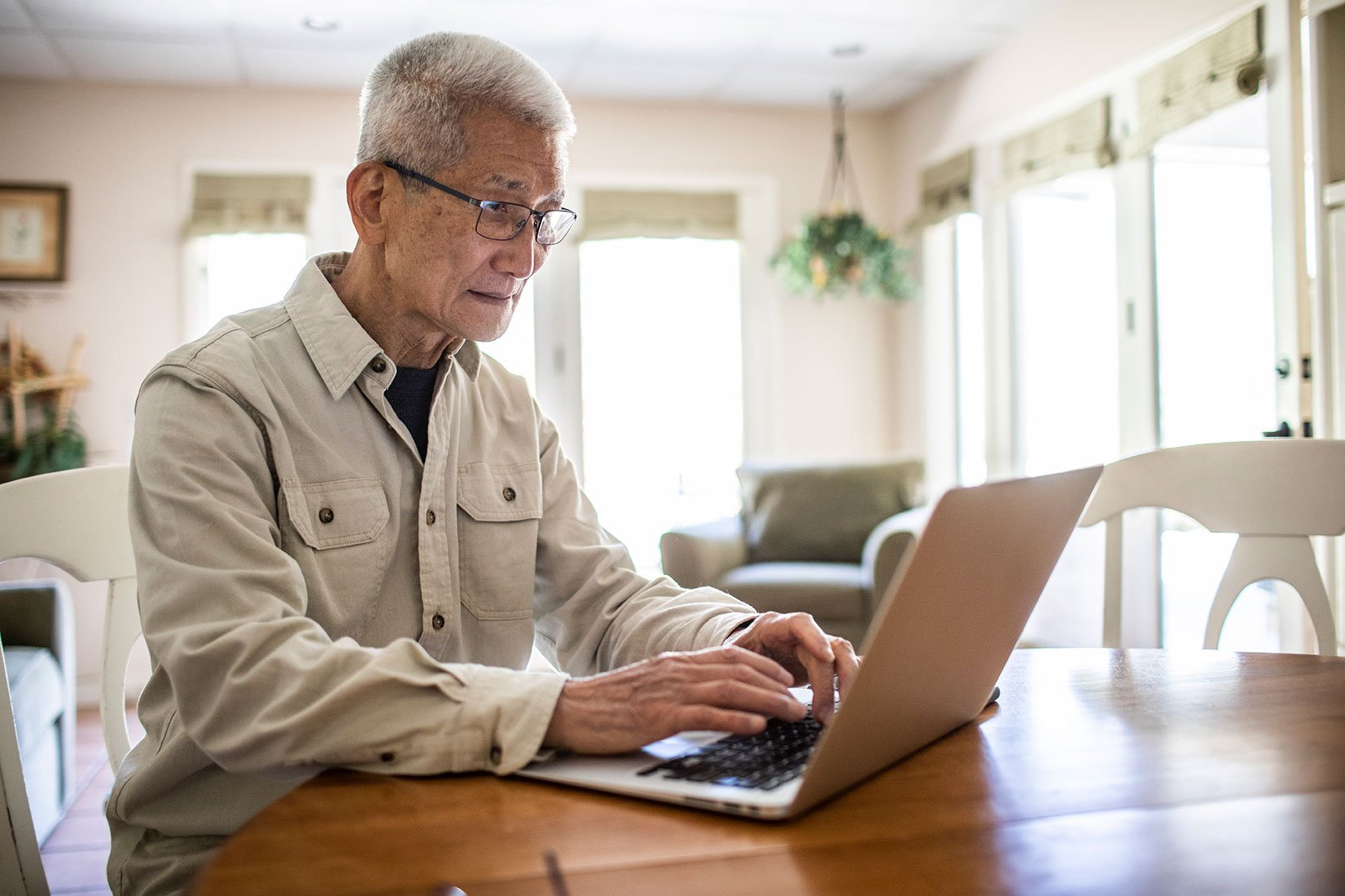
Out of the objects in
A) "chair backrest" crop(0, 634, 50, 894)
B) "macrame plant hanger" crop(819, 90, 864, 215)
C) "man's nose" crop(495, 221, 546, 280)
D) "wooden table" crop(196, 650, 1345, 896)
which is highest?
"macrame plant hanger" crop(819, 90, 864, 215)

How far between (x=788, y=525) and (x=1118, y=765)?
3.37 meters

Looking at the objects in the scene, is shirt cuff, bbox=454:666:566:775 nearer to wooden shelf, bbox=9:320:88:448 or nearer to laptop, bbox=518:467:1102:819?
laptop, bbox=518:467:1102:819

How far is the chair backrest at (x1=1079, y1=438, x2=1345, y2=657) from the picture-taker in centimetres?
145

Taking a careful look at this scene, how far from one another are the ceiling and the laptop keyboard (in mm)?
3528

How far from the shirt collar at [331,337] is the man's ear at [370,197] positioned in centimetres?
8

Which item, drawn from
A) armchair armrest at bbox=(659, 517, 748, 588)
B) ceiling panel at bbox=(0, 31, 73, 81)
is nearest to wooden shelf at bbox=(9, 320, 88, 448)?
ceiling panel at bbox=(0, 31, 73, 81)

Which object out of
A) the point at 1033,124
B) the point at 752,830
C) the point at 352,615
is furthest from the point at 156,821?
the point at 1033,124

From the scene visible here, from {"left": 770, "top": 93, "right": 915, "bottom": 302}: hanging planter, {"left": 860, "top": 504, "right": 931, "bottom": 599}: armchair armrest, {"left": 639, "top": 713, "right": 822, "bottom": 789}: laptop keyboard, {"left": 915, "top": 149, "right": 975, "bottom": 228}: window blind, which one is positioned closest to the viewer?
{"left": 639, "top": 713, "right": 822, "bottom": 789}: laptop keyboard

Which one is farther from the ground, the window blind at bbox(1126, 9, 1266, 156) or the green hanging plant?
the window blind at bbox(1126, 9, 1266, 156)

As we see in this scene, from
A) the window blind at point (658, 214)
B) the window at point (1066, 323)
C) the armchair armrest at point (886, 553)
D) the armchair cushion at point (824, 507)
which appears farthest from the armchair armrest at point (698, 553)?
the window blind at point (658, 214)

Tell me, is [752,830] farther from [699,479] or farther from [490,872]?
[699,479]

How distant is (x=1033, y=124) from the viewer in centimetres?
427

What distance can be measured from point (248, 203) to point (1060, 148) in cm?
Result: 337

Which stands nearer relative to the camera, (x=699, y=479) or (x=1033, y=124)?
(x=1033, y=124)
